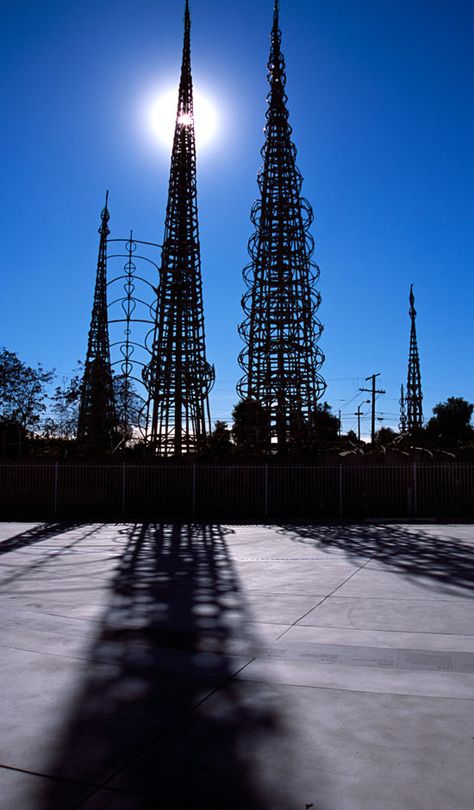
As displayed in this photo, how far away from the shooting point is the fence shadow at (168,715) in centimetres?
371

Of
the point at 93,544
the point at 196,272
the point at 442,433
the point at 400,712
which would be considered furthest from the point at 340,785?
the point at 442,433

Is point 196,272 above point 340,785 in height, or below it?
above

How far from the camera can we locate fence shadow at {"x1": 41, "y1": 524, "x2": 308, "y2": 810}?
3.71 meters

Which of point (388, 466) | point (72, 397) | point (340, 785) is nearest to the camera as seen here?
point (340, 785)

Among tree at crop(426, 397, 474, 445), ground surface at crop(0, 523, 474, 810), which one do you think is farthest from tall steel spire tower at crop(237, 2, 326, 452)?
tree at crop(426, 397, 474, 445)

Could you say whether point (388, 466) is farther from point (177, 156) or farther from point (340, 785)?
point (340, 785)

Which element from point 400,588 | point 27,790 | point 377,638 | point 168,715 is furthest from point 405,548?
point 27,790

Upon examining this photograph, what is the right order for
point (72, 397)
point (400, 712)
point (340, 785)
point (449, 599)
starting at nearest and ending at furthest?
point (340, 785), point (400, 712), point (449, 599), point (72, 397)

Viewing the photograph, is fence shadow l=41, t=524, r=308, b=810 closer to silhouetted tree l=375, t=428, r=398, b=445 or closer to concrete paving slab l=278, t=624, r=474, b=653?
concrete paving slab l=278, t=624, r=474, b=653

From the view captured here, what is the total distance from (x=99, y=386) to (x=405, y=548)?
33829 millimetres

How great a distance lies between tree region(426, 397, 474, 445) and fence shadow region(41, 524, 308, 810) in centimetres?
8552

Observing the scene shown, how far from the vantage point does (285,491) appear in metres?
25.2

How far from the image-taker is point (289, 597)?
9.47 metres

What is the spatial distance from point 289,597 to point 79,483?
17.6 m
